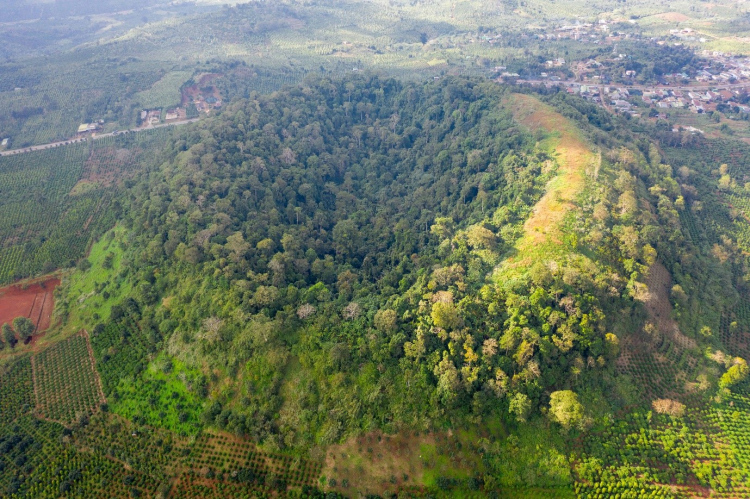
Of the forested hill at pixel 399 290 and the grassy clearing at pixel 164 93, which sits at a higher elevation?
the grassy clearing at pixel 164 93

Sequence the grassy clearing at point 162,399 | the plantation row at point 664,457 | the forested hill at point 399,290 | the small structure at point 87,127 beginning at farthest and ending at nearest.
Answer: the small structure at point 87,127 → the grassy clearing at point 162,399 → the forested hill at point 399,290 → the plantation row at point 664,457

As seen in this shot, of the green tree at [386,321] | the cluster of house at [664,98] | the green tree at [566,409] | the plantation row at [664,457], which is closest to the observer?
the plantation row at [664,457]

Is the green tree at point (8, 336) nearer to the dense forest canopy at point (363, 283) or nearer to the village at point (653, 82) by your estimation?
the dense forest canopy at point (363, 283)

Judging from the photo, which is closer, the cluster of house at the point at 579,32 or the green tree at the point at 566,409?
the green tree at the point at 566,409

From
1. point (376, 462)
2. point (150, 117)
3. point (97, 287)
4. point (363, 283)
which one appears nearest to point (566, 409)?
point (376, 462)

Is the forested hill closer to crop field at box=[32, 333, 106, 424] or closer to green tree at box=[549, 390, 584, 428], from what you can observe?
green tree at box=[549, 390, 584, 428]

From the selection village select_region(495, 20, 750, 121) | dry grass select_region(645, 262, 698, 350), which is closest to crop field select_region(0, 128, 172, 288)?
dry grass select_region(645, 262, 698, 350)

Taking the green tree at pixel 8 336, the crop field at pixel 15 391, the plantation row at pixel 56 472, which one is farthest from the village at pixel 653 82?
the green tree at pixel 8 336
